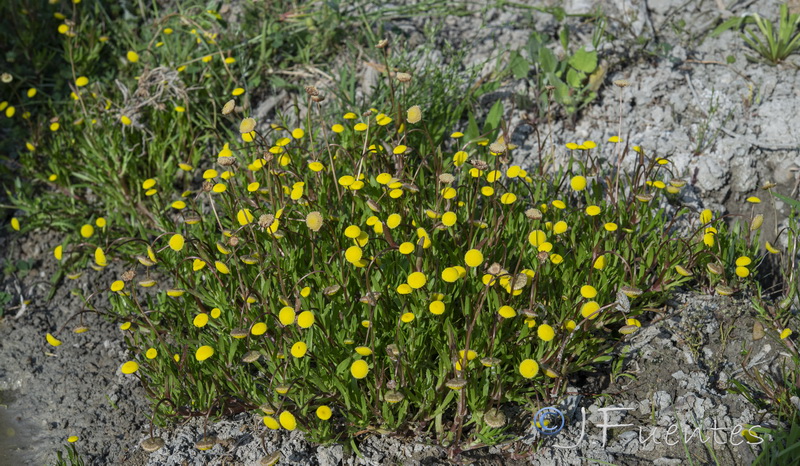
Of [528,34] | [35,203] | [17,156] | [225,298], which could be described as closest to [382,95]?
[528,34]

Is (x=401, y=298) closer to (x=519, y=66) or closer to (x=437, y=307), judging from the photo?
(x=437, y=307)

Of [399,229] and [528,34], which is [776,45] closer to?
[528,34]

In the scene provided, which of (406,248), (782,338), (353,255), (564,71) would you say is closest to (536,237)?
(406,248)

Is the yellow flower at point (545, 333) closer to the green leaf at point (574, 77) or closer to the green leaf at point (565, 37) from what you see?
the green leaf at point (574, 77)

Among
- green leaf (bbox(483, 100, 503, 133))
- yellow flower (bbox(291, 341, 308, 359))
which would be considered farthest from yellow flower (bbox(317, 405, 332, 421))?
green leaf (bbox(483, 100, 503, 133))

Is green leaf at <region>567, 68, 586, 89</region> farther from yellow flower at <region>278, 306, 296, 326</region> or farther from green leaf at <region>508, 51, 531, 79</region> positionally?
yellow flower at <region>278, 306, 296, 326</region>

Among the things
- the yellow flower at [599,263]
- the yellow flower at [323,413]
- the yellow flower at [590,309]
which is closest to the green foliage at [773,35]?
the yellow flower at [599,263]
